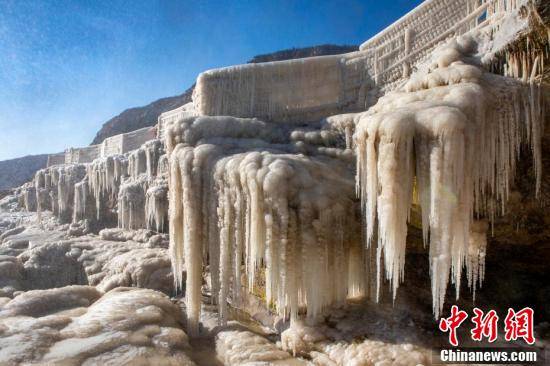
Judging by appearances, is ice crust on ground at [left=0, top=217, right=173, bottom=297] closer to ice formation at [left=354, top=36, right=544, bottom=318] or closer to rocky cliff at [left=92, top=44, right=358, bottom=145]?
ice formation at [left=354, top=36, right=544, bottom=318]

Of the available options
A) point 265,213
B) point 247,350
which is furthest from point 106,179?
point 265,213

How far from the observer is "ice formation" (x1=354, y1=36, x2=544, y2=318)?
4418 mm

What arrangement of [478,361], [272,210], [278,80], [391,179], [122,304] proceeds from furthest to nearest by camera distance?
[278,80]
[122,304]
[272,210]
[478,361]
[391,179]

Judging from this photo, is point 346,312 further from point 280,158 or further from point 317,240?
point 280,158

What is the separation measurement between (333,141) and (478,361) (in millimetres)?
5006

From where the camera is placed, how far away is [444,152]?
4.38m

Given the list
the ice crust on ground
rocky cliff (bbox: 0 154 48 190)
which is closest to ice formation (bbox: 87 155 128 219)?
the ice crust on ground

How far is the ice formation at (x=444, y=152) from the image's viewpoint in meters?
4.42

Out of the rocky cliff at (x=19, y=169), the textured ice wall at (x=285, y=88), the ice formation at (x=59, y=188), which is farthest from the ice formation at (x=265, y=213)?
the rocky cliff at (x=19, y=169)

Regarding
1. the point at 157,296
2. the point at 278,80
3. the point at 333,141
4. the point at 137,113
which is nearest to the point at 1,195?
the point at 137,113

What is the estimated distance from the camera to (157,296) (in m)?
8.66

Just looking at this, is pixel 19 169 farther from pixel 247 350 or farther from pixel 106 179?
pixel 247 350

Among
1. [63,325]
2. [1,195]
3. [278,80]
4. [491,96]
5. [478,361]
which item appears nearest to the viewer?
[491,96]

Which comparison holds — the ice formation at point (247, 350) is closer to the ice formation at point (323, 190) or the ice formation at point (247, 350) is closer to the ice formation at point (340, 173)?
the ice formation at point (323, 190)
